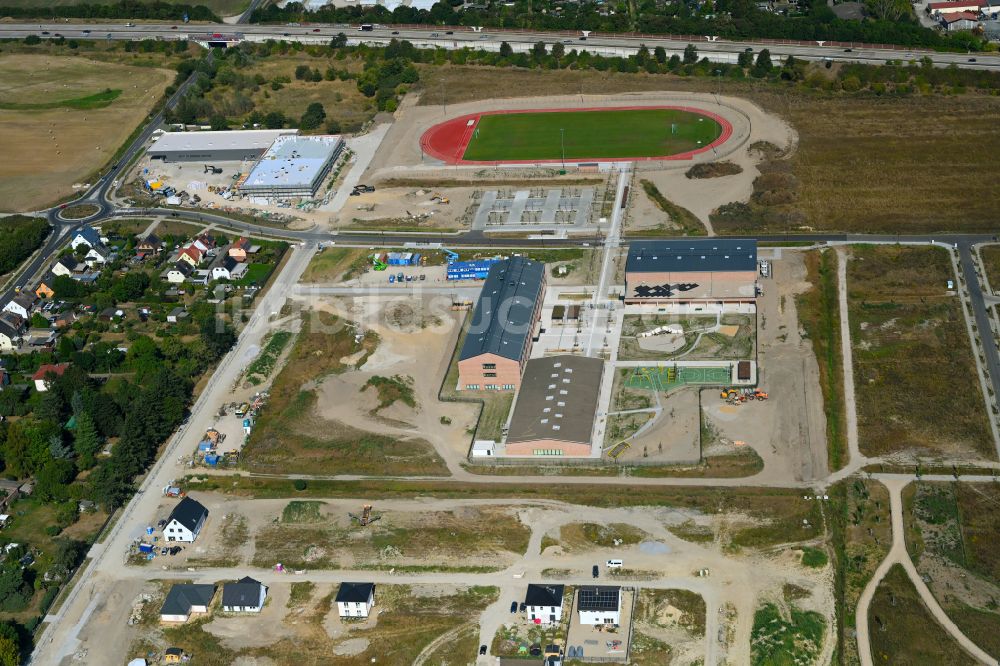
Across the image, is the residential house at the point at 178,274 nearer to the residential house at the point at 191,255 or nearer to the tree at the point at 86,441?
the residential house at the point at 191,255

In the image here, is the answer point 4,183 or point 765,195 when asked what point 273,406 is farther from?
point 4,183

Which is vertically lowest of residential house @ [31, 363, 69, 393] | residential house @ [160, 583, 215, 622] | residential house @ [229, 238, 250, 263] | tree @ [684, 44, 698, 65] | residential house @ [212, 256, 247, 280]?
residential house @ [160, 583, 215, 622]

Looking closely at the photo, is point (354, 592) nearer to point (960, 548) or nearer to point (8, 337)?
point (960, 548)

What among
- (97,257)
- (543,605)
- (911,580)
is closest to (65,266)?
(97,257)

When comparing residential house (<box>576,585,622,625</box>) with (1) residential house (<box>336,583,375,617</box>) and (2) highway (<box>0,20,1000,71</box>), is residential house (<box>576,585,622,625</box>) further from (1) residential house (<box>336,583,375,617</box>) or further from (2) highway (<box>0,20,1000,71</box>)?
(2) highway (<box>0,20,1000,71</box>)

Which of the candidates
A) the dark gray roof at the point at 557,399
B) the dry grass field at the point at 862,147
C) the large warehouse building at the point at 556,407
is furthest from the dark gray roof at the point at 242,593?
the dry grass field at the point at 862,147

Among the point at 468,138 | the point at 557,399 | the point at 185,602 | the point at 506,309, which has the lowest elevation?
the point at 185,602

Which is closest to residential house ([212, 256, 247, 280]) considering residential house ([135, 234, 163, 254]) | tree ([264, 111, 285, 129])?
residential house ([135, 234, 163, 254])
